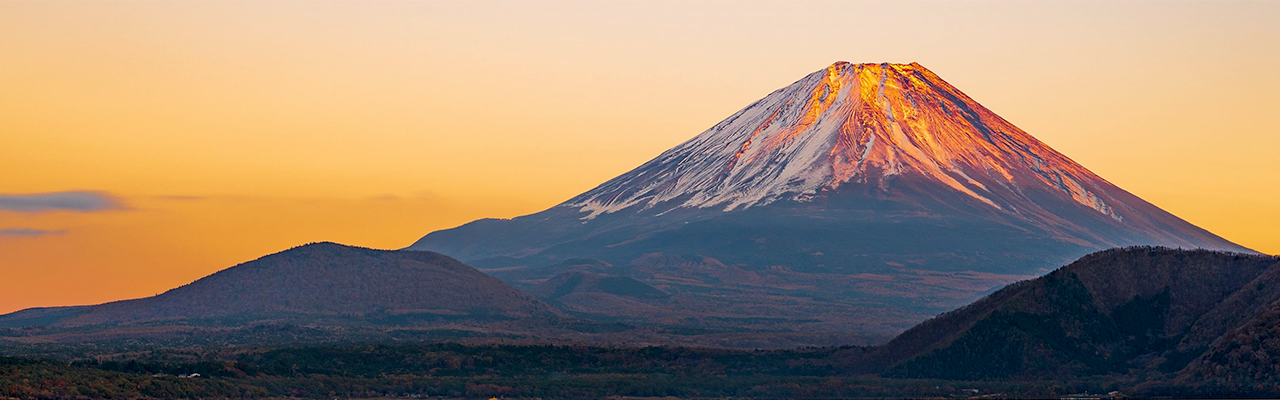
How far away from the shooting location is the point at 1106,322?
73.3 m

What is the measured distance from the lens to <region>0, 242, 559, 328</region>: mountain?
142375 millimetres

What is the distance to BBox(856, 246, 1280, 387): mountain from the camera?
68688 millimetres

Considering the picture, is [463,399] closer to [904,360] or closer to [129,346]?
[904,360]

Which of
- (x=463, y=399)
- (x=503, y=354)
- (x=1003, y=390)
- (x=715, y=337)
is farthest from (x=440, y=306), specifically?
(x=1003, y=390)

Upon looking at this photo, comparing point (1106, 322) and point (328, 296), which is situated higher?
point (328, 296)

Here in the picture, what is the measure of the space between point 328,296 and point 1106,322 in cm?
9328

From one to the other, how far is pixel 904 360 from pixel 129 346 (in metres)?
60.8

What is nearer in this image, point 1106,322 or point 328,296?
point 1106,322

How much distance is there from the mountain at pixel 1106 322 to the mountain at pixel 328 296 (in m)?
71.9

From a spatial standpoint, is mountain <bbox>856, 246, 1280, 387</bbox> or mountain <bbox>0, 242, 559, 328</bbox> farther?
mountain <bbox>0, 242, 559, 328</bbox>

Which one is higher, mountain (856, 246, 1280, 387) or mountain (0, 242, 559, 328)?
mountain (0, 242, 559, 328)

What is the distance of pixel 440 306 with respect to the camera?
145500 millimetres

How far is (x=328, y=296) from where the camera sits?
14650cm

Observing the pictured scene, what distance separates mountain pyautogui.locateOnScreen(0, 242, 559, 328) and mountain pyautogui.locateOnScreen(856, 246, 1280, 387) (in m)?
71.9
